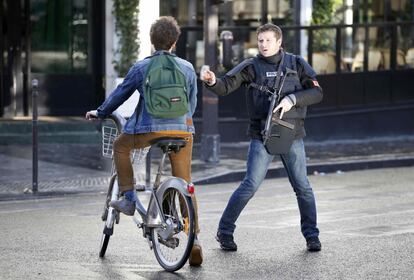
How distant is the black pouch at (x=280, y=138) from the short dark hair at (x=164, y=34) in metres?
1.15

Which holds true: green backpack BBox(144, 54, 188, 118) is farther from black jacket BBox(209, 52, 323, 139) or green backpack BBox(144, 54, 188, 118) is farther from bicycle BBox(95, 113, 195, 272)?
black jacket BBox(209, 52, 323, 139)

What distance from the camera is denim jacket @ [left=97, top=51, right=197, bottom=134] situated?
29.1ft

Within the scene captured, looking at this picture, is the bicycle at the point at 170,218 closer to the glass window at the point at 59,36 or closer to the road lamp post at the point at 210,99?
the road lamp post at the point at 210,99

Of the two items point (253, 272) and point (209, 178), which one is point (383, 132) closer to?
point (209, 178)

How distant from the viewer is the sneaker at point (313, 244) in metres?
9.86

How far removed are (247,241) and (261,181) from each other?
72cm

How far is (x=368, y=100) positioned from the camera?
22250mm

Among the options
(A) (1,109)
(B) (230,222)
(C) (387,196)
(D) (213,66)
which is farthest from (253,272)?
(A) (1,109)

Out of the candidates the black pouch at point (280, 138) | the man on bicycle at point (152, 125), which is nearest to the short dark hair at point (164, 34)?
the man on bicycle at point (152, 125)

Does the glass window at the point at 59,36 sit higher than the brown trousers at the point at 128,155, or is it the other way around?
the glass window at the point at 59,36

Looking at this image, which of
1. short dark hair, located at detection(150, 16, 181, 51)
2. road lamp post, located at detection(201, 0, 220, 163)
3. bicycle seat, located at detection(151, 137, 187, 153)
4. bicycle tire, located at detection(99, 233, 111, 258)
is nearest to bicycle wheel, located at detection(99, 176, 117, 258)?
bicycle tire, located at detection(99, 233, 111, 258)

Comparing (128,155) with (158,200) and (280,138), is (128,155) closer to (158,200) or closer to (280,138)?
(158,200)

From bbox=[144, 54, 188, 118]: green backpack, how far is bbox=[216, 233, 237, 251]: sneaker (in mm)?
1455

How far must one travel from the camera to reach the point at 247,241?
34.3 ft
